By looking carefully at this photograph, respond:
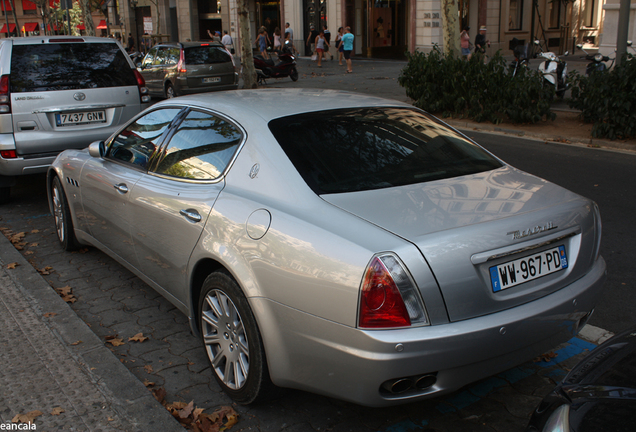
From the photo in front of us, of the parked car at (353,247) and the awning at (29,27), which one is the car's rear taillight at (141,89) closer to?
the parked car at (353,247)

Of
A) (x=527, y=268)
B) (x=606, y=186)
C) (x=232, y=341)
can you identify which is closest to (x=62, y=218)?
(x=232, y=341)

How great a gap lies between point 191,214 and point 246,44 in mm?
16948

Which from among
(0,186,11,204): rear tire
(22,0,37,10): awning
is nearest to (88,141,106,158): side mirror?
(0,186,11,204): rear tire

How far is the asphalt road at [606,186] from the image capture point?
167 inches

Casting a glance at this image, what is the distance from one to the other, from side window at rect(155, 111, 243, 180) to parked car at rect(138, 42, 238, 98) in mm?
14735

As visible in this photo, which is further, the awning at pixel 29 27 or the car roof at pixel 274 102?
the awning at pixel 29 27

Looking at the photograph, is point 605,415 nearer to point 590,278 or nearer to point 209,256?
point 590,278

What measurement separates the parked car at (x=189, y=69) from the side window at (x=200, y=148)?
14.7 m

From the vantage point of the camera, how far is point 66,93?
7148 millimetres

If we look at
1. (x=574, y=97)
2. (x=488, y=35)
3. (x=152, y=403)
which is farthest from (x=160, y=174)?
(x=488, y=35)

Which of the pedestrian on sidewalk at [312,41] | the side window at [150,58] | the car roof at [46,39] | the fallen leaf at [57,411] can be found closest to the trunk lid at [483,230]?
the fallen leaf at [57,411]

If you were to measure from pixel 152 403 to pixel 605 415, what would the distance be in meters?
2.15

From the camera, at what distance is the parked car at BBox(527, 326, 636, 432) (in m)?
1.81

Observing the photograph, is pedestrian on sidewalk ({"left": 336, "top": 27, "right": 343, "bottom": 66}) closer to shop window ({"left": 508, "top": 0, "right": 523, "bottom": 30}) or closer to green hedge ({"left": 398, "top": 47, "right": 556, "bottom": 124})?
shop window ({"left": 508, "top": 0, "right": 523, "bottom": 30})
